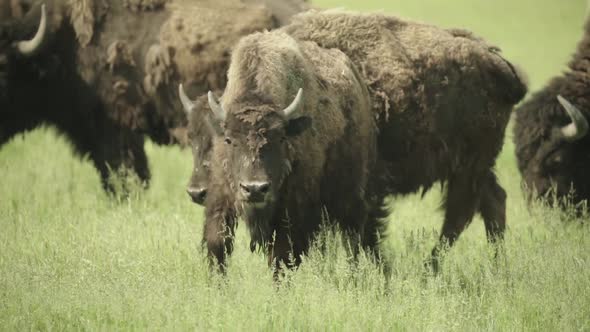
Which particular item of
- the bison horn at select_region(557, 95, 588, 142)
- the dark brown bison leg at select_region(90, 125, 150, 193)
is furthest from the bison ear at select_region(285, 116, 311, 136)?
the bison horn at select_region(557, 95, 588, 142)

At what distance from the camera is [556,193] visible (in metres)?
10.1

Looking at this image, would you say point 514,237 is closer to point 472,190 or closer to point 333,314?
point 472,190

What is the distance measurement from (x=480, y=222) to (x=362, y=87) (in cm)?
347

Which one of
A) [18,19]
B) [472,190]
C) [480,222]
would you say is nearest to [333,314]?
[472,190]

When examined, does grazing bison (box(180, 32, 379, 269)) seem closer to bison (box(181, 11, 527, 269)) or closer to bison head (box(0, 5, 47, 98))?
bison (box(181, 11, 527, 269))

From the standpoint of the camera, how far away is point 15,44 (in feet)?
33.8

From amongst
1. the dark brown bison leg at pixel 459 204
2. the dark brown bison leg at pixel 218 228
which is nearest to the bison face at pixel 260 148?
the dark brown bison leg at pixel 218 228

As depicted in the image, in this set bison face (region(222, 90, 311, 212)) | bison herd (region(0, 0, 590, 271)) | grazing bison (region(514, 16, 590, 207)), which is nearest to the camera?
bison face (region(222, 90, 311, 212))

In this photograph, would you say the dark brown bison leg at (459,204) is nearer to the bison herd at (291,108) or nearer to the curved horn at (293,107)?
the bison herd at (291,108)

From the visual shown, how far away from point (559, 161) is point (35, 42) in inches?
222

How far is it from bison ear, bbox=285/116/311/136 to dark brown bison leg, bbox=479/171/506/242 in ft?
9.90

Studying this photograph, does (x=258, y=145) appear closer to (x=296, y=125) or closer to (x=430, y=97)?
(x=296, y=125)

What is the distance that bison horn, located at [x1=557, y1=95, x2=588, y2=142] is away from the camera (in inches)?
396

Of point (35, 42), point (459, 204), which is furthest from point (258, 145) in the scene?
point (35, 42)
